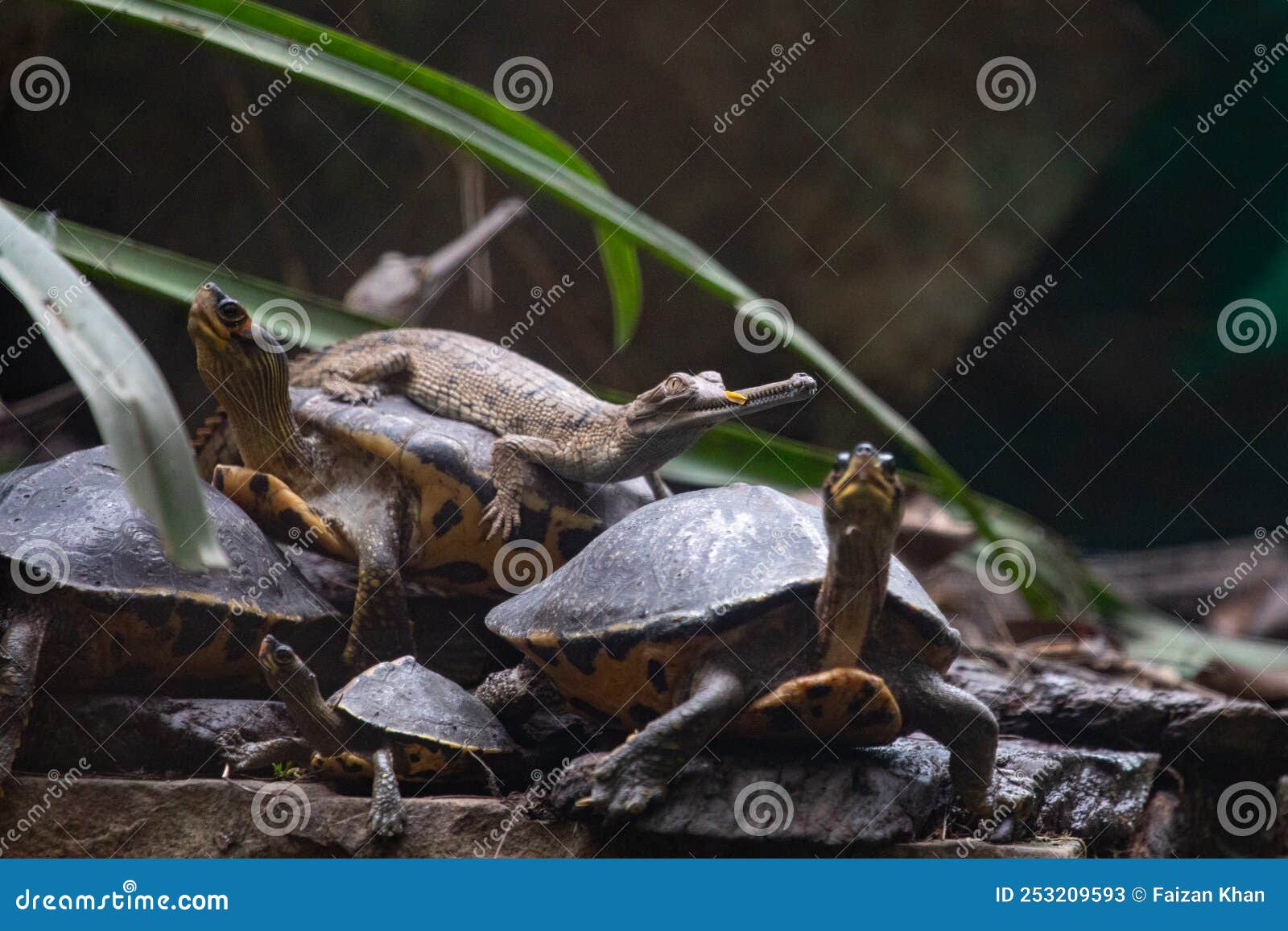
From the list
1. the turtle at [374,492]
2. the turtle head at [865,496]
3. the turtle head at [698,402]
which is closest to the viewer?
the turtle head at [865,496]

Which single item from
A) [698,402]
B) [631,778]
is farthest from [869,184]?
[631,778]

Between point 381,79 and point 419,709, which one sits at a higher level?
point 381,79

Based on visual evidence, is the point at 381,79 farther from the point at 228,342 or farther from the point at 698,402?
the point at 698,402

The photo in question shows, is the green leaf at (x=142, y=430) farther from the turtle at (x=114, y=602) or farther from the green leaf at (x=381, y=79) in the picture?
the green leaf at (x=381, y=79)

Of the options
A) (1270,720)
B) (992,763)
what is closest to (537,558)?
(992,763)

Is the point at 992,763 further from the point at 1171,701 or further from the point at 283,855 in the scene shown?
the point at 283,855

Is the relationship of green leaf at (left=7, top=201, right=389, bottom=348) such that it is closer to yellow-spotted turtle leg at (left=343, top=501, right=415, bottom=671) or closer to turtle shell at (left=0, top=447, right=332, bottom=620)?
turtle shell at (left=0, top=447, right=332, bottom=620)

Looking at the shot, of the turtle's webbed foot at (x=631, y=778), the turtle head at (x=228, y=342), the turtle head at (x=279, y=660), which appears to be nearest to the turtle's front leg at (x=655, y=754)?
the turtle's webbed foot at (x=631, y=778)
